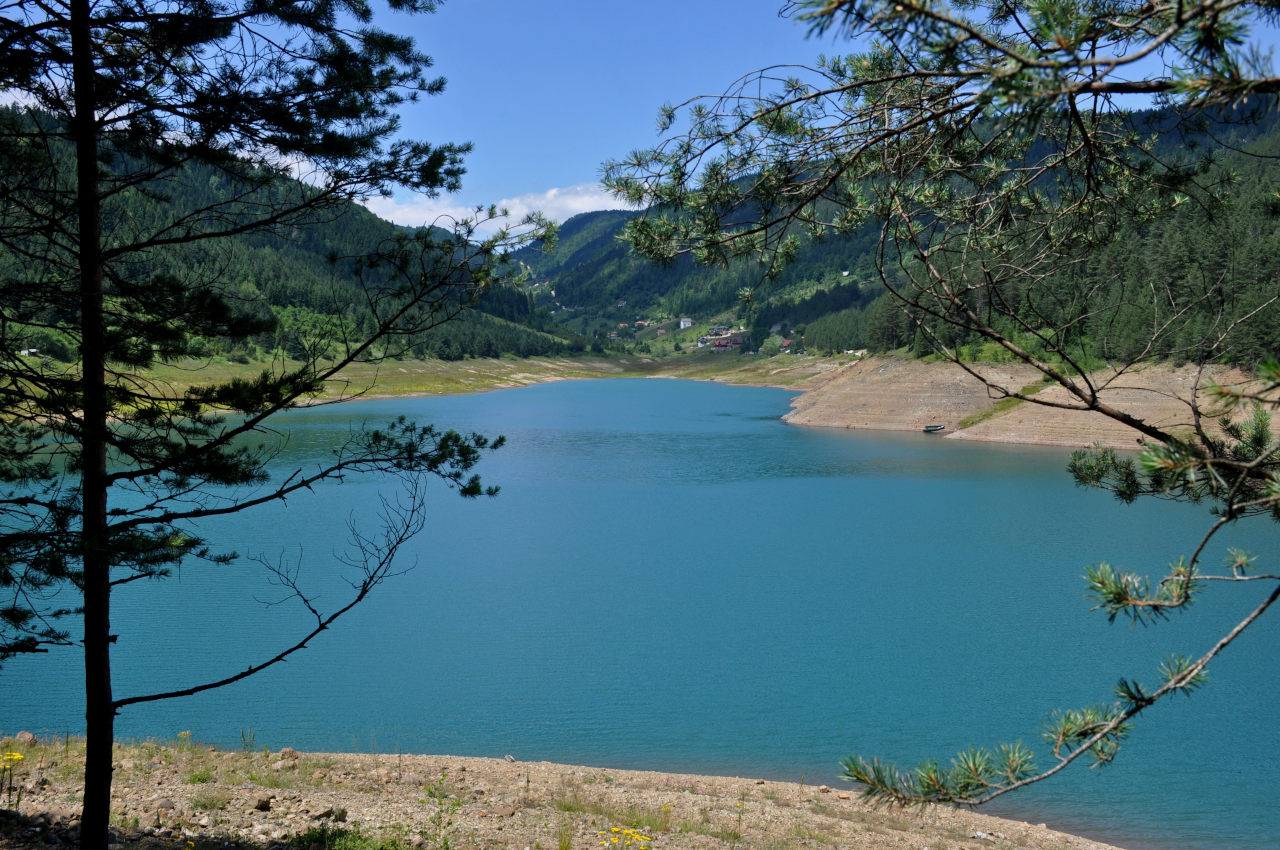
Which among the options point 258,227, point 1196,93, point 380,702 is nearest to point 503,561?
point 380,702

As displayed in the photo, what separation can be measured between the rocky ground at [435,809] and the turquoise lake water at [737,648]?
5.11 feet

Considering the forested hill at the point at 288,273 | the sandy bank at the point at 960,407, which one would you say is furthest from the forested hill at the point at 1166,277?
the sandy bank at the point at 960,407

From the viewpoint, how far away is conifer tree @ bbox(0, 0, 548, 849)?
497cm

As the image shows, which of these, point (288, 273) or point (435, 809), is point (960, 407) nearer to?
point (435, 809)

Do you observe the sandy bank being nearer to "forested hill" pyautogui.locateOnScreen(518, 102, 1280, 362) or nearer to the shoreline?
the shoreline

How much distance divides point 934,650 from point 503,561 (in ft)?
36.9

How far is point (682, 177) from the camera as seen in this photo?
4742 mm

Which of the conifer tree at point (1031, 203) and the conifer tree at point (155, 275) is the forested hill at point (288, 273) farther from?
the conifer tree at point (1031, 203)

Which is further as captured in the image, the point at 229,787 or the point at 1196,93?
the point at 229,787

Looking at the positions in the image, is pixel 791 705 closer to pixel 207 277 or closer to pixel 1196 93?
pixel 207 277

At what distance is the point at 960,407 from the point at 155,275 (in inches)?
1926

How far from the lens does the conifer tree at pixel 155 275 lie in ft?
16.3

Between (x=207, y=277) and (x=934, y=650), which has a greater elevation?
(x=207, y=277)

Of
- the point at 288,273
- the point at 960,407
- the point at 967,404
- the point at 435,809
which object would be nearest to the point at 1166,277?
the point at 435,809
